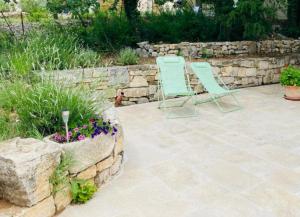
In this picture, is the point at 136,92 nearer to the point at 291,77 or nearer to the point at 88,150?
the point at 291,77

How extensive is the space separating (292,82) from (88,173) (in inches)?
177

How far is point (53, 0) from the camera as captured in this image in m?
6.18

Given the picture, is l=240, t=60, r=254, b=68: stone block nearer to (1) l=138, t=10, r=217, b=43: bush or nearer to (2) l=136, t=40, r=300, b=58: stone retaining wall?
(2) l=136, t=40, r=300, b=58: stone retaining wall

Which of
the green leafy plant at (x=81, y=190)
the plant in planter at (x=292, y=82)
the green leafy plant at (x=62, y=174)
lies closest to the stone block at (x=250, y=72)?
the plant in planter at (x=292, y=82)

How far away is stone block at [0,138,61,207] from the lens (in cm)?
214

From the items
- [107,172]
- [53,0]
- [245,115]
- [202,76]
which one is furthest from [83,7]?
[107,172]

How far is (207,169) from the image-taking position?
3193mm

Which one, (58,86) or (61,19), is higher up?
(61,19)

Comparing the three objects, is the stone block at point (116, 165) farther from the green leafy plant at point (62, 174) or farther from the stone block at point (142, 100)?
the stone block at point (142, 100)

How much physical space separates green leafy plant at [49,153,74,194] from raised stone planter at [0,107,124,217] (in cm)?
3

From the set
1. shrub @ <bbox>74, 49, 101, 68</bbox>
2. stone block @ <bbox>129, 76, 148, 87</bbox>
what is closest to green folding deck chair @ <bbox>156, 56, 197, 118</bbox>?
stone block @ <bbox>129, 76, 148, 87</bbox>

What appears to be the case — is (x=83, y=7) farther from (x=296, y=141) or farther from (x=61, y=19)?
(x=296, y=141)

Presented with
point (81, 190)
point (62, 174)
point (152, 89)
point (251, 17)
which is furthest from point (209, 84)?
point (62, 174)

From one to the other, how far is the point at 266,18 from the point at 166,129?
4670 mm
